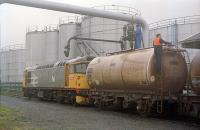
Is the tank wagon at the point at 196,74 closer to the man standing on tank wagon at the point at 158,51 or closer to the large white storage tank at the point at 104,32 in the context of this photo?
the man standing on tank wagon at the point at 158,51

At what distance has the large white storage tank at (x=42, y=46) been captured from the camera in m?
50.3

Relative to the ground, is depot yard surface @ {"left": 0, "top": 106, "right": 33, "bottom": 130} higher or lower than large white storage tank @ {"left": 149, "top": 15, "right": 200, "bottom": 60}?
lower

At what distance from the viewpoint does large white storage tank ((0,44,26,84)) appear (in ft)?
214

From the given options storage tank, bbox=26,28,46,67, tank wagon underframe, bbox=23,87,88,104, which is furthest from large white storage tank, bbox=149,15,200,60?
storage tank, bbox=26,28,46,67

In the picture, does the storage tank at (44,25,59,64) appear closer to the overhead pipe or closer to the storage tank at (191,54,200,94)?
the overhead pipe

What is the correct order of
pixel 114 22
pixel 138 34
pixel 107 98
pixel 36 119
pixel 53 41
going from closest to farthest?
1. pixel 36 119
2. pixel 107 98
3. pixel 138 34
4. pixel 114 22
5. pixel 53 41

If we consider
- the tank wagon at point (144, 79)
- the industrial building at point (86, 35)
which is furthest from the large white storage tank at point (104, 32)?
the tank wagon at point (144, 79)

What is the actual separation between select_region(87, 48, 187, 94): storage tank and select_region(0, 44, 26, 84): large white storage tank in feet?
142

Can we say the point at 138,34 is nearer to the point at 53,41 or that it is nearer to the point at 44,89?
the point at 44,89

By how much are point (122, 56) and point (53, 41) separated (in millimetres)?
29214

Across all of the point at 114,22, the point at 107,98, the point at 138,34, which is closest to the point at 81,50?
the point at 114,22

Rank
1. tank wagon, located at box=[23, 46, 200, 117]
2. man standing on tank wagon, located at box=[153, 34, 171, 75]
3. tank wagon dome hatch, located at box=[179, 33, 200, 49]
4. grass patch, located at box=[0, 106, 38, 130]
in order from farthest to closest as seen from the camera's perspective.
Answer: tank wagon, located at box=[23, 46, 200, 117] < man standing on tank wagon, located at box=[153, 34, 171, 75] < tank wagon dome hatch, located at box=[179, 33, 200, 49] < grass patch, located at box=[0, 106, 38, 130]

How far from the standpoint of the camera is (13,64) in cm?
6681

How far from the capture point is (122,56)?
73.6 feet
